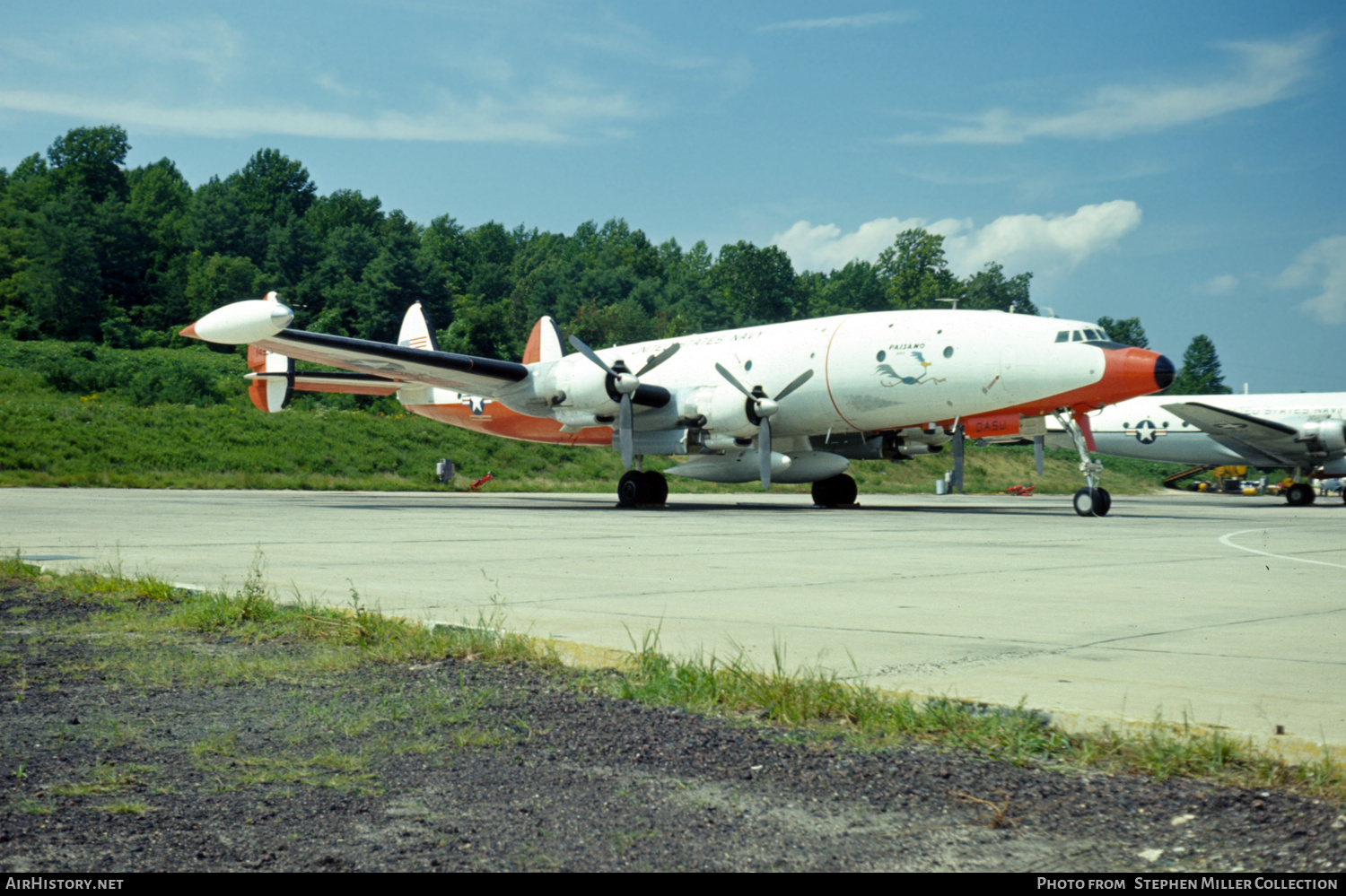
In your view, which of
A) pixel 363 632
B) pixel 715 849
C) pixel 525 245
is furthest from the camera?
pixel 525 245

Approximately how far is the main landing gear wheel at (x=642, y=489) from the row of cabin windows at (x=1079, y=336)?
30.8 feet

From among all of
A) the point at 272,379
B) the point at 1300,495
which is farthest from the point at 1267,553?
the point at 1300,495

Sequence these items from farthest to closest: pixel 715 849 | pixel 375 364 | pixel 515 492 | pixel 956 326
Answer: pixel 515 492, pixel 375 364, pixel 956 326, pixel 715 849

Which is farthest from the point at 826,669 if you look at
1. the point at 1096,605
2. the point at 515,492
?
the point at 515,492

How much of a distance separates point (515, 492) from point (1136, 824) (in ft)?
119

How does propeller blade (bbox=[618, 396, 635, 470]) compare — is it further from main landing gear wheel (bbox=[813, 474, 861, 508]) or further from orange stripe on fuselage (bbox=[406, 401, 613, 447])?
main landing gear wheel (bbox=[813, 474, 861, 508])

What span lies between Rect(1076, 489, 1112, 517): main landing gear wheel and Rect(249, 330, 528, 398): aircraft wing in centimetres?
1254

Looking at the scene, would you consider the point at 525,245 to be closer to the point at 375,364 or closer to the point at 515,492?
the point at 515,492

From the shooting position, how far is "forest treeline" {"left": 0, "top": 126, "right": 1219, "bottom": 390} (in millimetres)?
66812

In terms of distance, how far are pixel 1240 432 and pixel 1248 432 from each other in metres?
0.30

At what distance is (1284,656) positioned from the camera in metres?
4.99

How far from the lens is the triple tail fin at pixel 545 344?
26.7m

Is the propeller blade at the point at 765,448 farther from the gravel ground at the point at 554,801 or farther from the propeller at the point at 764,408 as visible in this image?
the gravel ground at the point at 554,801

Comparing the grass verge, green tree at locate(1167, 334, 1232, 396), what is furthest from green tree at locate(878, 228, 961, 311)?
the grass verge
